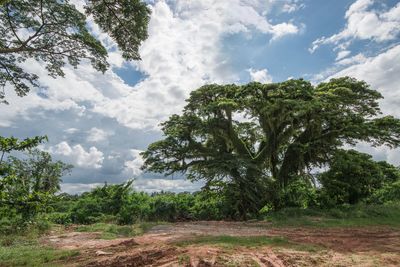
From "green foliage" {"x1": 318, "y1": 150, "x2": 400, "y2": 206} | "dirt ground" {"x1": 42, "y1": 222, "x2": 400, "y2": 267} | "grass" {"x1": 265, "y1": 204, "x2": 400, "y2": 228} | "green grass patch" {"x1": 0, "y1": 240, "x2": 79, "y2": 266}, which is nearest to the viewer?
"dirt ground" {"x1": 42, "y1": 222, "x2": 400, "y2": 267}

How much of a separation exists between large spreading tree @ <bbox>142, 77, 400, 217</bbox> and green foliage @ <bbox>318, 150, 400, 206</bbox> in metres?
1.26

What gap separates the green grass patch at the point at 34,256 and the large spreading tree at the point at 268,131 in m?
8.57

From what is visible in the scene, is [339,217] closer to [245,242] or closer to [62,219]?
[245,242]

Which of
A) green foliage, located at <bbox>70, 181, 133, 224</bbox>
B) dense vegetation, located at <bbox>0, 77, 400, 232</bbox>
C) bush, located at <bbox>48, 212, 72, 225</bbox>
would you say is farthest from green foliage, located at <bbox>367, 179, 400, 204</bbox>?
bush, located at <bbox>48, 212, 72, 225</bbox>

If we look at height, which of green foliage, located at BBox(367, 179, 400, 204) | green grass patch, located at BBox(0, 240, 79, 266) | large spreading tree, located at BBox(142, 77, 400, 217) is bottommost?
green grass patch, located at BBox(0, 240, 79, 266)

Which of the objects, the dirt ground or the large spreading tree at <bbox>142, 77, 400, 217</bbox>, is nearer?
the dirt ground

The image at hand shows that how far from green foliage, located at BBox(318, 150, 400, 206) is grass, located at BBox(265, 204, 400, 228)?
101cm

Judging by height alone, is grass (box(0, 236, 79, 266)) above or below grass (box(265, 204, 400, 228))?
below

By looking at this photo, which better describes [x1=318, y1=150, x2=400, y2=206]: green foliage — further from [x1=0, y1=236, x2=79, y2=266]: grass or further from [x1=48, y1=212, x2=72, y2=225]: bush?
[x1=48, y1=212, x2=72, y2=225]: bush

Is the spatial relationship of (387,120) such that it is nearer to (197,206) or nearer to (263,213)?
(263,213)

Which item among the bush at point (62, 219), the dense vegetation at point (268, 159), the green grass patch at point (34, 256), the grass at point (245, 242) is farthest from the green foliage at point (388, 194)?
the green grass patch at point (34, 256)

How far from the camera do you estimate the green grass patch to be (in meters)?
7.82

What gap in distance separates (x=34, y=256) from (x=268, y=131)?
13.6m

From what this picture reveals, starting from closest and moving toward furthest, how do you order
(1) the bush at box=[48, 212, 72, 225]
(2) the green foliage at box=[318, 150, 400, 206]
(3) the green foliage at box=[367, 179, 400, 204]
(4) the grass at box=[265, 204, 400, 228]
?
(4) the grass at box=[265, 204, 400, 228]
(2) the green foliage at box=[318, 150, 400, 206]
(1) the bush at box=[48, 212, 72, 225]
(3) the green foliage at box=[367, 179, 400, 204]
